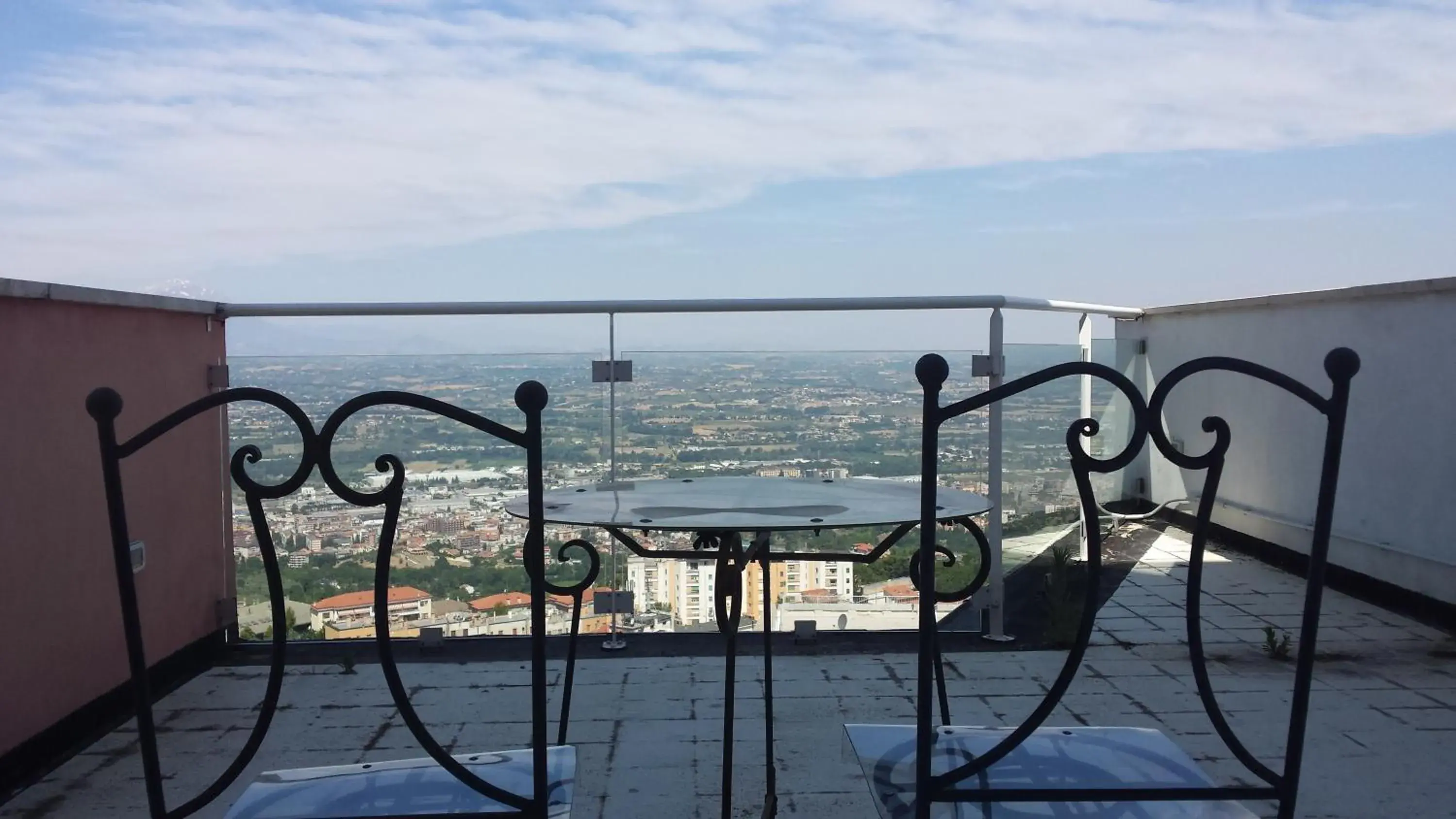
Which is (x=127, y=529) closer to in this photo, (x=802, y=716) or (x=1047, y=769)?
(x=1047, y=769)

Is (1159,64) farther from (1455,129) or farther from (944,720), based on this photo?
(944,720)

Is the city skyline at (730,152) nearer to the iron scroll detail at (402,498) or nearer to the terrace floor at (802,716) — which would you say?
the terrace floor at (802,716)

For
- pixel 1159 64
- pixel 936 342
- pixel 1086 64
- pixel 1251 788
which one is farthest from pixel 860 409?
pixel 1086 64

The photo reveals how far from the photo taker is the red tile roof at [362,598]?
3914mm

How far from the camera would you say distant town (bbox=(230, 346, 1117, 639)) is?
149 inches

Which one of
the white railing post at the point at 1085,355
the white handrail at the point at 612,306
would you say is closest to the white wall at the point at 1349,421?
the white railing post at the point at 1085,355

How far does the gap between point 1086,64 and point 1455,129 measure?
19.1ft

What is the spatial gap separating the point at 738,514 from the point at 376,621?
0.83 meters

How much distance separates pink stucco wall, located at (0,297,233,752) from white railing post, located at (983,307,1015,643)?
292cm

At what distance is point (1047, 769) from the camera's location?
1.61 metres

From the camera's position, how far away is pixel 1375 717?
335 centimetres

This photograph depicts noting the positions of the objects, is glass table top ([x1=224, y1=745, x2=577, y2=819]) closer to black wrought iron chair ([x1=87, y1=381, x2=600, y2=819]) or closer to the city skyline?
black wrought iron chair ([x1=87, y1=381, x2=600, y2=819])

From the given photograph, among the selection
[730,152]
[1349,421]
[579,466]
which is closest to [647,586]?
[579,466]

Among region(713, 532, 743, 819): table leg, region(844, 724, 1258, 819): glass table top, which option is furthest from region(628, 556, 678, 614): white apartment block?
region(844, 724, 1258, 819): glass table top
